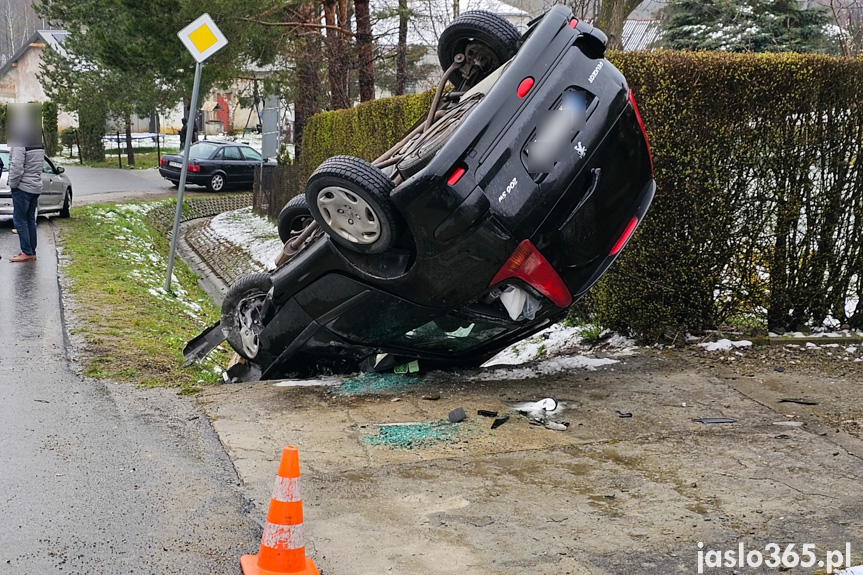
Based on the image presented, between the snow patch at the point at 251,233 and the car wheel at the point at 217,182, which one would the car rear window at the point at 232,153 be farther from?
the snow patch at the point at 251,233

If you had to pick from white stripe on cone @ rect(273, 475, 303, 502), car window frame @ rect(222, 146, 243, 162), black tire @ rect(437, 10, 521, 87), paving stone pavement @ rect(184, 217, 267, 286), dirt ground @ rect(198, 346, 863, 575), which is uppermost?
black tire @ rect(437, 10, 521, 87)

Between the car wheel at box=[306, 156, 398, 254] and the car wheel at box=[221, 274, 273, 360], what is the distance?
1391mm

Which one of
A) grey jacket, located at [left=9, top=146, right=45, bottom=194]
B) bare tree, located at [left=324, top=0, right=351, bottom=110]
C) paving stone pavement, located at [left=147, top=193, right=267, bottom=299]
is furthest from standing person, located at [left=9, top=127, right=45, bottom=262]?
bare tree, located at [left=324, top=0, right=351, bottom=110]

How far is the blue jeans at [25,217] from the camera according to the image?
12008mm

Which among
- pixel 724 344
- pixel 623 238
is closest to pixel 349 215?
pixel 623 238

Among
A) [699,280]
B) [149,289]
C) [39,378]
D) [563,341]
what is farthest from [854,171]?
[149,289]

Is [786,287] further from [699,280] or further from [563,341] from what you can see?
[563,341]

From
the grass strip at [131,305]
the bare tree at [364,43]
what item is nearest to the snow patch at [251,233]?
the grass strip at [131,305]

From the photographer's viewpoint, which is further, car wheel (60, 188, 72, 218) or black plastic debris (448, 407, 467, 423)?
car wheel (60, 188, 72, 218)

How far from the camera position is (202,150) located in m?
28.5

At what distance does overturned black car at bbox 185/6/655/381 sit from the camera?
4875 mm

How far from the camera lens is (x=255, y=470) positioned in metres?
4.62

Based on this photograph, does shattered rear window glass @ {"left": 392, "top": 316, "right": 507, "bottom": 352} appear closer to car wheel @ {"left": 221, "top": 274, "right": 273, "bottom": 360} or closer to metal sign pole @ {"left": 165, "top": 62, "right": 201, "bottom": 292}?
car wheel @ {"left": 221, "top": 274, "right": 273, "bottom": 360}

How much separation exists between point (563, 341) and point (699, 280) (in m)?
1.44
